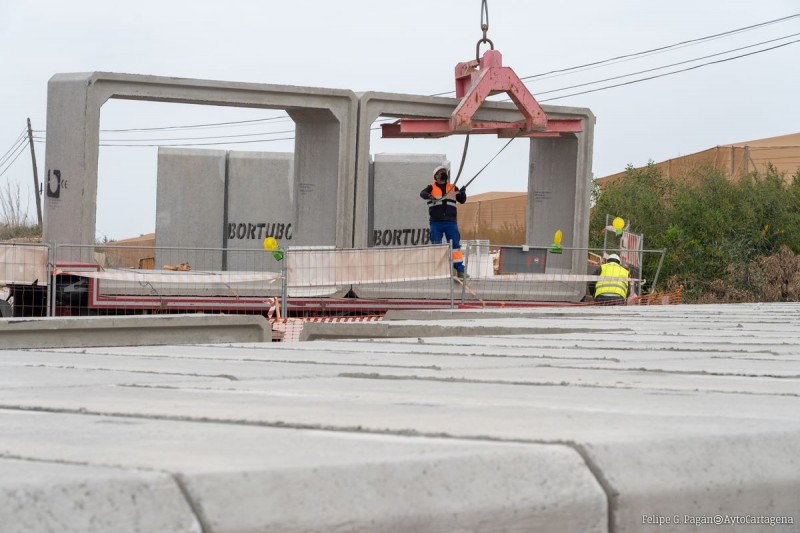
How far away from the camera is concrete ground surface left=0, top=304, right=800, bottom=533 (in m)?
1.54

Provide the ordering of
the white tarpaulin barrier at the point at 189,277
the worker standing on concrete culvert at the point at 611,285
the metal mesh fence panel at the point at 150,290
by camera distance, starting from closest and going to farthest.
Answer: the metal mesh fence panel at the point at 150,290 → the white tarpaulin barrier at the point at 189,277 → the worker standing on concrete culvert at the point at 611,285

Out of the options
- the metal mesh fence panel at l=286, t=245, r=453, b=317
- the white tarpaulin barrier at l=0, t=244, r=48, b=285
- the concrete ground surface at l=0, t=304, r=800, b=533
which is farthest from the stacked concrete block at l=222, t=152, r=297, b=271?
the concrete ground surface at l=0, t=304, r=800, b=533

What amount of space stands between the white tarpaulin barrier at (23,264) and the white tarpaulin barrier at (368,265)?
3523 mm

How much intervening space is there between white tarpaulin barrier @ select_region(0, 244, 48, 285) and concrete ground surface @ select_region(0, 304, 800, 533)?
12.0 metres

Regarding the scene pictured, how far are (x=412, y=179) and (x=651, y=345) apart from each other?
18.2 m

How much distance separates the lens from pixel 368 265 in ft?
52.8

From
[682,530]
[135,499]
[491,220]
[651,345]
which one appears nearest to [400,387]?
[682,530]

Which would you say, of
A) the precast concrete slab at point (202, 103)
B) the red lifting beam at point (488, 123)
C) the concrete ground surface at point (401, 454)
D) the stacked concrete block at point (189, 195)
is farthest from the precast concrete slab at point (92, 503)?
the stacked concrete block at point (189, 195)

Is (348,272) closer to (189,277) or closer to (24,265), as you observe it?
(189,277)

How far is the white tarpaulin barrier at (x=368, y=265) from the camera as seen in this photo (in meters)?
16.0

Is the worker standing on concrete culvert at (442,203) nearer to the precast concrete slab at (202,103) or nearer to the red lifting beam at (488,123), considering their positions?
the red lifting beam at (488,123)

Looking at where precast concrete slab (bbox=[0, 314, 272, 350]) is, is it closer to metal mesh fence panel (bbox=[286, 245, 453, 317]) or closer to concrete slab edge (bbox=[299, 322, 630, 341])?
concrete slab edge (bbox=[299, 322, 630, 341])

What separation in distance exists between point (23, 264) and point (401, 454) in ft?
47.0

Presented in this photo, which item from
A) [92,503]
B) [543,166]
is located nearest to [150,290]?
[543,166]
